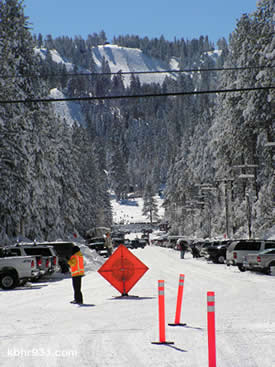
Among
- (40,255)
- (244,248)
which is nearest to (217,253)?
(244,248)

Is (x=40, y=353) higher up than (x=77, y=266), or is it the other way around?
(x=77, y=266)

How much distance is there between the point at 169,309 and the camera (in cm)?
1462

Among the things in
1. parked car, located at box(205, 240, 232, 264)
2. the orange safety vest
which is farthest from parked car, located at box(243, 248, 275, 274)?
the orange safety vest

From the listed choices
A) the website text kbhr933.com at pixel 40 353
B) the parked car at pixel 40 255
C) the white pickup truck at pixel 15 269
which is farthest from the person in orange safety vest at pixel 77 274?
the parked car at pixel 40 255

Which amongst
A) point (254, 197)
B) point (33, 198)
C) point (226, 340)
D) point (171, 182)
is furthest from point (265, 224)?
point (171, 182)

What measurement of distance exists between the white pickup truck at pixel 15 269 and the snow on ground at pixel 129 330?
3006mm

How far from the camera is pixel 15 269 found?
2316 centimetres

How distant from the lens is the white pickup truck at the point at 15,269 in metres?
23.1

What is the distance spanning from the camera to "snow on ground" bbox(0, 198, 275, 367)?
28.1ft

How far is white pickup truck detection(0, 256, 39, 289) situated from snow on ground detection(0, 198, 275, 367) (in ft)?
9.86

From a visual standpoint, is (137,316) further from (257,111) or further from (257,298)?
(257,111)

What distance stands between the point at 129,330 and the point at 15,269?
1269 cm

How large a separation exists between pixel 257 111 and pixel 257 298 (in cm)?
3457

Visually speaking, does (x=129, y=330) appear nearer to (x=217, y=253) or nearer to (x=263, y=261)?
(x=263, y=261)
